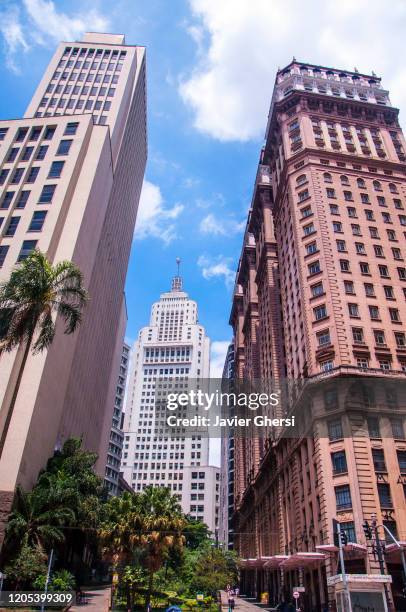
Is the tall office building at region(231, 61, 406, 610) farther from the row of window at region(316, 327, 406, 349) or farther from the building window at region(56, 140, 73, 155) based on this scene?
the building window at region(56, 140, 73, 155)

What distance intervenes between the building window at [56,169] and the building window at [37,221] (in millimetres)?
7122

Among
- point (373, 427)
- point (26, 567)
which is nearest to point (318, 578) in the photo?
point (373, 427)

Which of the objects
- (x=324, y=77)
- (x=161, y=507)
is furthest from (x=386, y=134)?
(x=161, y=507)

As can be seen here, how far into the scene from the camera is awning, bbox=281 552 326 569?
41.3m

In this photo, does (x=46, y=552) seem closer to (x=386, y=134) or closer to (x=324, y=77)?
(x=386, y=134)

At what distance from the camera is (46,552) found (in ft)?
129

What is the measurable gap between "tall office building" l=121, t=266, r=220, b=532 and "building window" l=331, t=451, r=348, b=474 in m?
108

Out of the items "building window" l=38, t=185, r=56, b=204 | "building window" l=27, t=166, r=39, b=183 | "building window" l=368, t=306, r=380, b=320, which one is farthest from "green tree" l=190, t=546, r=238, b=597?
"building window" l=27, t=166, r=39, b=183

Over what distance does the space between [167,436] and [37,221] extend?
130543mm

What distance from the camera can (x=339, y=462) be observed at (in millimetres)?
43188

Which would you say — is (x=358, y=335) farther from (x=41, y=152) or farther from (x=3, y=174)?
(x=3, y=174)

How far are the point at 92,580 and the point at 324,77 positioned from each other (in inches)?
3631

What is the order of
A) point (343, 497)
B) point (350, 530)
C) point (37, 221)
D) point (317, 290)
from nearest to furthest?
point (350, 530), point (343, 497), point (317, 290), point (37, 221)

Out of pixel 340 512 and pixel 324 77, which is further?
pixel 324 77
